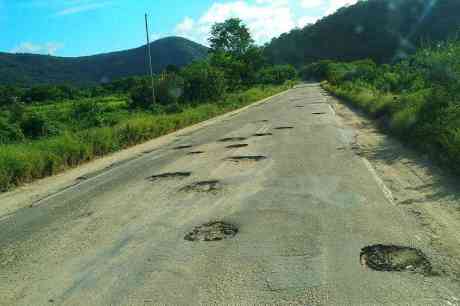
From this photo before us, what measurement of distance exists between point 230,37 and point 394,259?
63671mm

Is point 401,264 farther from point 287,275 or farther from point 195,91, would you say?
point 195,91

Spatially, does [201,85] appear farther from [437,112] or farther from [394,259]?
[394,259]

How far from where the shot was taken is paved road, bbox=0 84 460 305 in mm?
3334

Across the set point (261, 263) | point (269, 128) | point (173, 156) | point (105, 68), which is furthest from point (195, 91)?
point (105, 68)

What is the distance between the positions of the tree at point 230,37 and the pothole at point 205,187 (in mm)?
59192

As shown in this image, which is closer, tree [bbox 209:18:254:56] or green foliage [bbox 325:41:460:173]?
green foliage [bbox 325:41:460:173]

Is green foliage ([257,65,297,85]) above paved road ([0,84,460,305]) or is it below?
below

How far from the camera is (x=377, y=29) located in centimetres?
9319

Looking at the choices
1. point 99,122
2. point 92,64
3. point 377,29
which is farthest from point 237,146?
point 92,64

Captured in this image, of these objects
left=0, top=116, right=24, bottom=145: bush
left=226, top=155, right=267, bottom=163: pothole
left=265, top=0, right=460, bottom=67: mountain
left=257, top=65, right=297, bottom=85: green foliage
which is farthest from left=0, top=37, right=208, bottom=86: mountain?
left=226, top=155, right=267, bottom=163: pothole

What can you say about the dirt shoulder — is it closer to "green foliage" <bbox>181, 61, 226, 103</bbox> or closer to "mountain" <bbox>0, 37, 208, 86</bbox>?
"green foliage" <bbox>181, 61, 226, 103</bbox>

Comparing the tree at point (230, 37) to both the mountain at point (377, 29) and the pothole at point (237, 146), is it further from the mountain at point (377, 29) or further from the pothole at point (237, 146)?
the pothole at point (237, 146)

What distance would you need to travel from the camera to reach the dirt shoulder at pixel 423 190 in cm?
405

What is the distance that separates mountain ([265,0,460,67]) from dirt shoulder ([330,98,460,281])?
6488 cm
